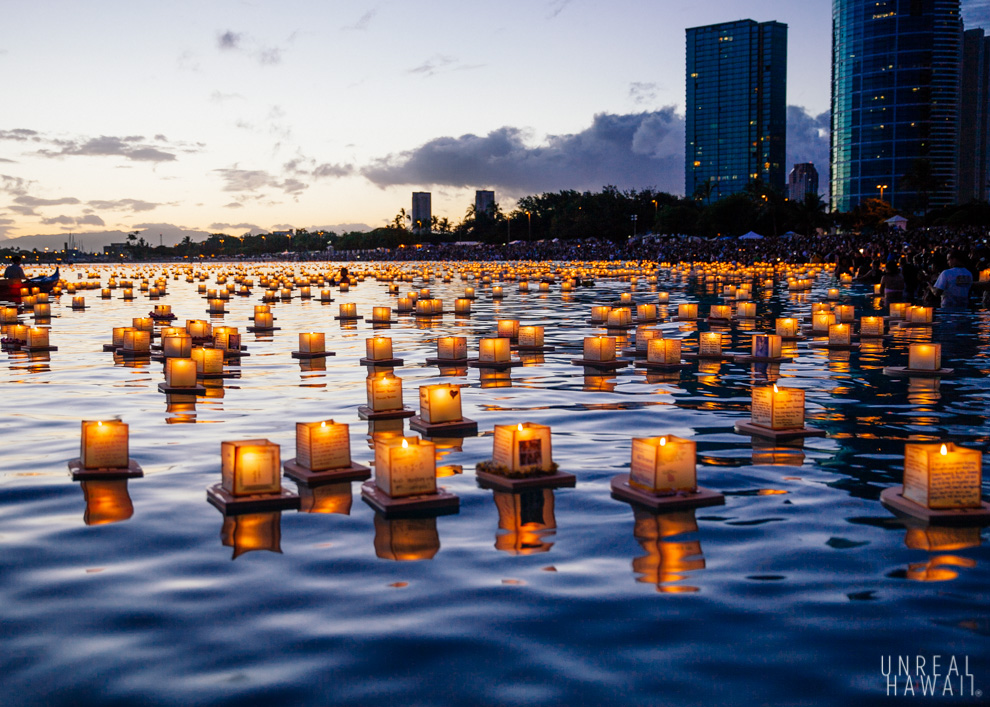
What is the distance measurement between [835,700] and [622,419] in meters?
7.15

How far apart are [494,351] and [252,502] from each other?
878 centimetres

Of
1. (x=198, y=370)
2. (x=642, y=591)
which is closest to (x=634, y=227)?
(x=198, y=370)

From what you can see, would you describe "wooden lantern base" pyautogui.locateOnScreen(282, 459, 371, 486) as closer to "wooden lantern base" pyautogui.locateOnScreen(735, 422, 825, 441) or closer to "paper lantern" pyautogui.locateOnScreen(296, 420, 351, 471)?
"paper lantern" pyautogui.locateOnScreen(296, 420, 351, 471)

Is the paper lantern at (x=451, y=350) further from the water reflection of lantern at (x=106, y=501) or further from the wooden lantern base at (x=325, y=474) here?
the water reflection of lantern at (x=106, y=501)

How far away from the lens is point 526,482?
8188 millimetres

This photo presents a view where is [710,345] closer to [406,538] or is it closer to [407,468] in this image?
[407,468]

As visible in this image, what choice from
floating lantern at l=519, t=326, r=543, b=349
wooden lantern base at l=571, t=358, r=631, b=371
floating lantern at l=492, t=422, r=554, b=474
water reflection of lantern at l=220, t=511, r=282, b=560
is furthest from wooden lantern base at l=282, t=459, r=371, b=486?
floating lantern at l=519, t=326, r=543, b=349

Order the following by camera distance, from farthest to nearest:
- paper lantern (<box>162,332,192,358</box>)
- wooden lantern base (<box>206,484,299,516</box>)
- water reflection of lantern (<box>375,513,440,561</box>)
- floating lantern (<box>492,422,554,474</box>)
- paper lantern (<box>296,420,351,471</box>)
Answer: paper lantern (<box>162,332,192,358</box>) < paper lantern (<box>296,420,351,471</box>) < floating lantern (<box>492,422,554,474</box>) < wooden lantern base (<box>206,484,299,516</box>) < water reflection of lantern (<box>375,513,440,561</box>)

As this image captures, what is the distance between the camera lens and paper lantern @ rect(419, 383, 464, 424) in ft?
35.7

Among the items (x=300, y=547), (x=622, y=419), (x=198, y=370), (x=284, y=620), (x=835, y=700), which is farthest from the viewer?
(x=198, y=370)

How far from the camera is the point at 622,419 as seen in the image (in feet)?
38.0

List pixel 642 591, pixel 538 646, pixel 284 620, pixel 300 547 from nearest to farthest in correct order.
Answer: pixel 538 646, pixel 284 620, pixel 642 591, pixel 300 547

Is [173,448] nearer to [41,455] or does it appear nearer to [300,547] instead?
[41,455]

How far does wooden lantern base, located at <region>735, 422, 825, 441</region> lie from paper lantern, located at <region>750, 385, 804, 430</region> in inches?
3.1
